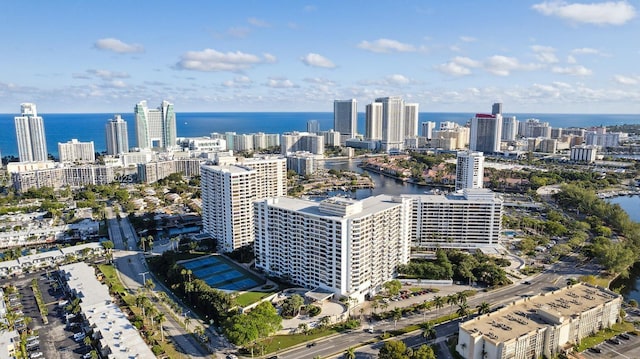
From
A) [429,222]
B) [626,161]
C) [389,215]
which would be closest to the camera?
[389,215]

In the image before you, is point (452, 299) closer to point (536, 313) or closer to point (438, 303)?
point (438, 303)

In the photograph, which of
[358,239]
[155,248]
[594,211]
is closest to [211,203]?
[155,248]

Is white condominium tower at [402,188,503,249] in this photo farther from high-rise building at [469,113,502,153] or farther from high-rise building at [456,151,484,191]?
high-rise building at [469,113,502,153]

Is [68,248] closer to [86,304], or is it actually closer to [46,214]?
[86,304]

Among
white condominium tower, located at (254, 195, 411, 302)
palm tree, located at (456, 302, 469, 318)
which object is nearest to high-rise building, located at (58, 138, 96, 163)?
white condominium tower, located at (254, 195, 411, 302)

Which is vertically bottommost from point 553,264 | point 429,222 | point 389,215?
point 553,264

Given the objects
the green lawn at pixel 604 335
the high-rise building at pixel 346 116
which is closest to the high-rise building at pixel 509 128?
the high-rise building at pixel 346 116
